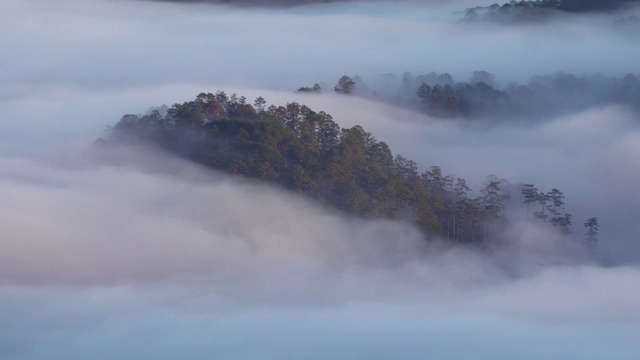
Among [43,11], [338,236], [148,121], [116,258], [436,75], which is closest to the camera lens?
[116,258]

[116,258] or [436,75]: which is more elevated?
[436,75]

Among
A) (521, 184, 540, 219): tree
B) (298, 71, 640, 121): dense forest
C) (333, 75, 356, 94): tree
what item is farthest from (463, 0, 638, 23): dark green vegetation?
(521, 184, 540, 219): tree

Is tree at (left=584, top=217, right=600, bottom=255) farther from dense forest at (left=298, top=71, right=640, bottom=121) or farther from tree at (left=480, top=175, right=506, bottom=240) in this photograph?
dense forest at (left=298, top=71, right=640, bottom=121)

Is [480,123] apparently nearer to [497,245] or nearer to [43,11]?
[497,245]

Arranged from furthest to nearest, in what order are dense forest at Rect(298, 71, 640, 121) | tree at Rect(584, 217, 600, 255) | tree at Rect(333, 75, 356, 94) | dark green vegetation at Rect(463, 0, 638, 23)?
dark green vegetation at Rect(463, 0, 638, 23)
dense forest at Rect(298, 71, 640, 121)
tree at Rect(333, 75, 356, 94)
tree at Rect(584, 217, 600, 255)

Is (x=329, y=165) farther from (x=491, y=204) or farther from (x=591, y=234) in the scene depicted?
(x=591, y=234)

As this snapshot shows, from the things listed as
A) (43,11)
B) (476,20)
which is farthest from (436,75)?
(43,11)

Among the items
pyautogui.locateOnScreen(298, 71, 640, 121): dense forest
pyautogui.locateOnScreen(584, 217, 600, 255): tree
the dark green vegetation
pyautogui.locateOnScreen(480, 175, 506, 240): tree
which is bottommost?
pyautogui.locateOnScreen(584, 217, 600, 255): tree
